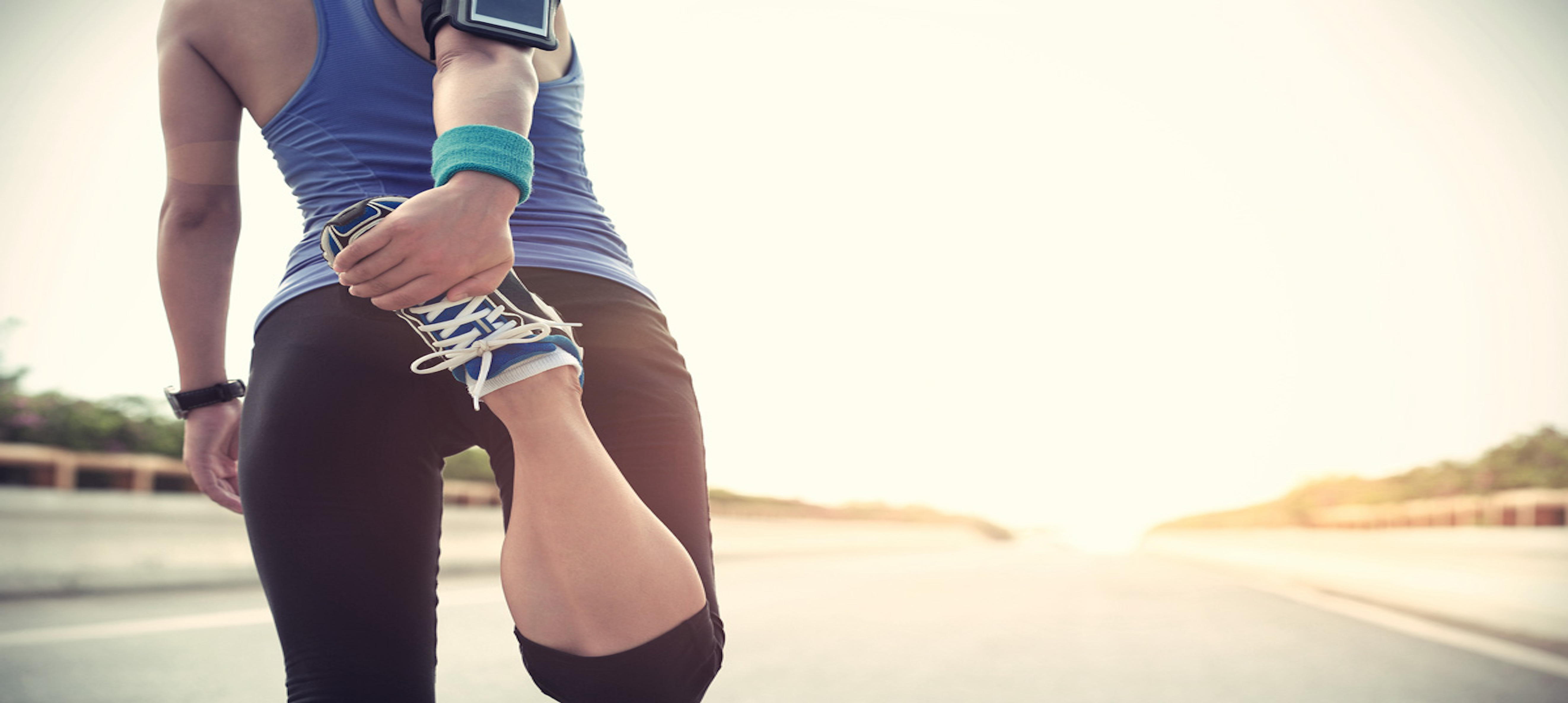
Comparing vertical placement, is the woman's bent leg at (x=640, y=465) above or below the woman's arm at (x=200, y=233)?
below

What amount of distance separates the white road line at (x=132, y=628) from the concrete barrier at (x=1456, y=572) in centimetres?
740

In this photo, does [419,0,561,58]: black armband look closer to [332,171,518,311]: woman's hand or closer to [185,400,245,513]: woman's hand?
[332,171,518,311]: woman's hand

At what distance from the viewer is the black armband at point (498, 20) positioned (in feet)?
4.34

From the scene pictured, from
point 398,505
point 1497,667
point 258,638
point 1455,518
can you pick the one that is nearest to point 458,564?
point 258,638

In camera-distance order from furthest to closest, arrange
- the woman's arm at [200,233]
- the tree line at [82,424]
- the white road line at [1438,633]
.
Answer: the tree line at [82,424] → the white road line at [1438,633] → the woman's arm at [200,233]

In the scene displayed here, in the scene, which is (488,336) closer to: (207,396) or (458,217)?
(458,217)

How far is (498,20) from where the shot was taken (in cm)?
134

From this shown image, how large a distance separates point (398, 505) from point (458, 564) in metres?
9.58

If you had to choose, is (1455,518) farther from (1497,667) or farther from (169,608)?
(169,608)

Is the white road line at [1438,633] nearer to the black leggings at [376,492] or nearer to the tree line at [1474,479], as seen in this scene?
the black leggings at [376,492]

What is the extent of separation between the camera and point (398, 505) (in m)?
1.44

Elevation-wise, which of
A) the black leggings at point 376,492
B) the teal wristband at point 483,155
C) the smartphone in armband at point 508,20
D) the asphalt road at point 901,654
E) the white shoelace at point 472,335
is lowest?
the asphalt road at point 901,654

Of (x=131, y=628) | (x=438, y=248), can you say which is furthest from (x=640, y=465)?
(x=131, y=628)

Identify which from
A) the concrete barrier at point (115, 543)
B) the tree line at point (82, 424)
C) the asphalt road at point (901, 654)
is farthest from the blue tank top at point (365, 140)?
the tree line at point (82, 424)
